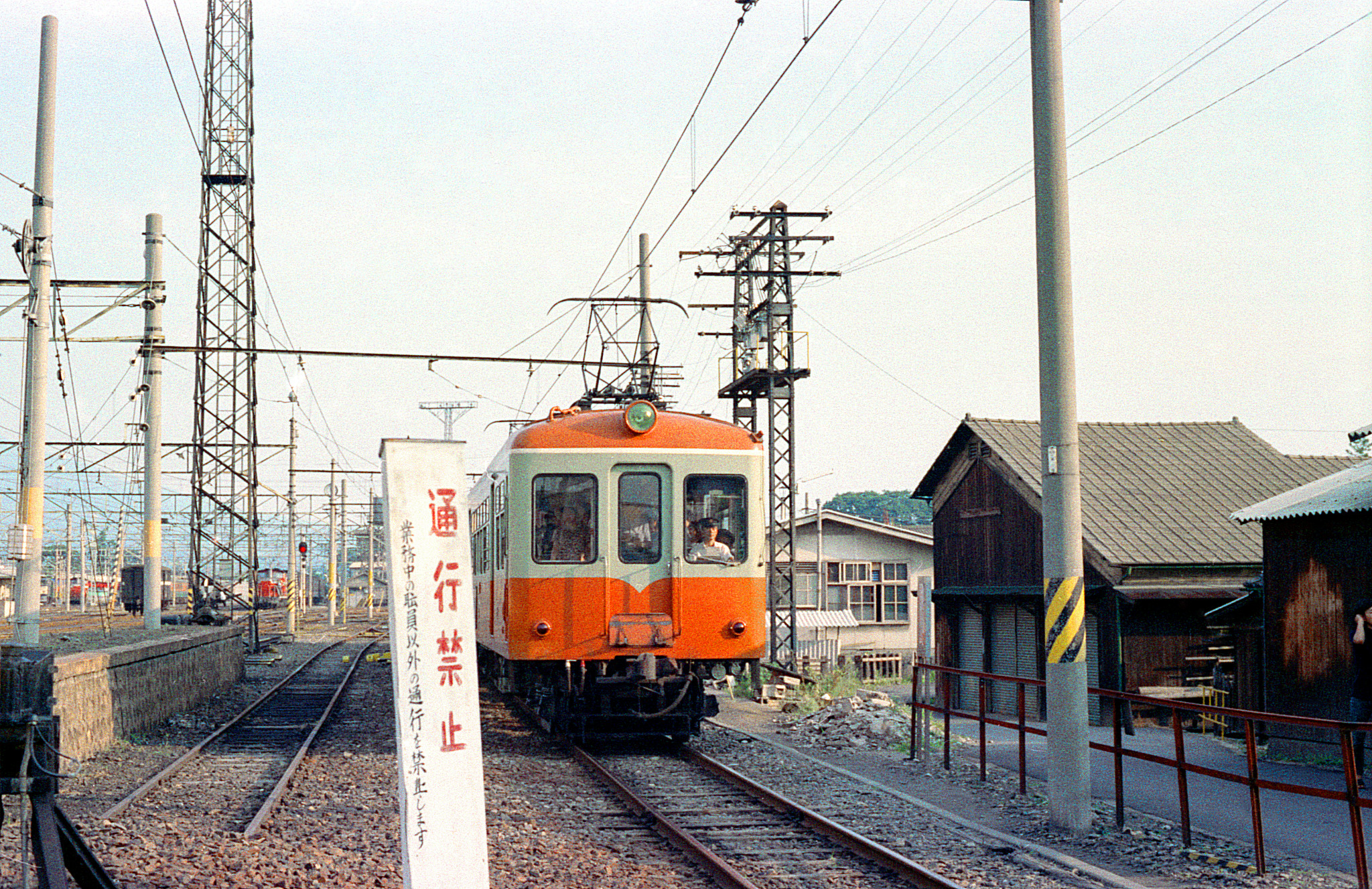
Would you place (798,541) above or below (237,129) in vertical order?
below

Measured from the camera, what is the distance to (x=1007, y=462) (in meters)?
19.0

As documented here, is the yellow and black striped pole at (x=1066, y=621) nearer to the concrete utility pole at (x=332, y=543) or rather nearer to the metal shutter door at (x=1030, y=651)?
the metal shutter door at (x=1030, y=651)

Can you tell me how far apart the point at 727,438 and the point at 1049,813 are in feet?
15.5

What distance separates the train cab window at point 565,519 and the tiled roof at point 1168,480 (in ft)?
26.9

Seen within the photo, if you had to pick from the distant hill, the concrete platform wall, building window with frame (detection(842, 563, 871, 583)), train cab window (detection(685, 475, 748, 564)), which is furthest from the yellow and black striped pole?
the distant hill

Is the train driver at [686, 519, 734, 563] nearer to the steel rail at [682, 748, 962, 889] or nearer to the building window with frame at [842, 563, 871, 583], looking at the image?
the steel rail at [682, 748, 962, 889]

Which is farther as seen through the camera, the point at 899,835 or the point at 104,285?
the point at 104,285

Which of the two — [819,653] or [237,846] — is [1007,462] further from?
[237,846]

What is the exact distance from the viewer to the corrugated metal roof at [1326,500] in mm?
10617

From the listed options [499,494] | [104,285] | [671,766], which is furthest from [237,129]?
[671,766]

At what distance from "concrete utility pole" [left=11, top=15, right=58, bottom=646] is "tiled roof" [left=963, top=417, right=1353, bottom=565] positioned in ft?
41.5

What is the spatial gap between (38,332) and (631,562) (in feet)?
22.5

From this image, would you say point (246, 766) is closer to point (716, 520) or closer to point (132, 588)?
point (716, 520)

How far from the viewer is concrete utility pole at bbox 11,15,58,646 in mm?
12891
